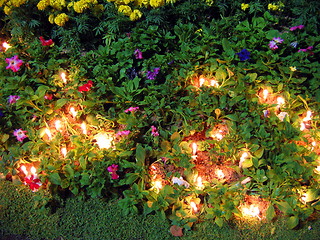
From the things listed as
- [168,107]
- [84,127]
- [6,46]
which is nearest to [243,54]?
[168,107]

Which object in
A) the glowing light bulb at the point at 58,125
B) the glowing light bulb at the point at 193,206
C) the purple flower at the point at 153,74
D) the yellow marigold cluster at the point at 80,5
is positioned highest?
the yellow marigold cluster at the point at 80,5

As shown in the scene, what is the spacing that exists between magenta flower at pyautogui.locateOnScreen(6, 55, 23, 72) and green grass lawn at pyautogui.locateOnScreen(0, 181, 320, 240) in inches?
56.5

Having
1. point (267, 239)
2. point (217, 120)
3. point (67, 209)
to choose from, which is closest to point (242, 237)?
point (267, 239)

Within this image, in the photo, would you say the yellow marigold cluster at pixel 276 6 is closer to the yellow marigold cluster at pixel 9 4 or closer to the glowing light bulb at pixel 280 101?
the glowing light bulb at pixel 280 101

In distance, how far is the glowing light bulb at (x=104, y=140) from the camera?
3.59 metres

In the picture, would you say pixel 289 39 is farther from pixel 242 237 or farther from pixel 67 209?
pixel 67 209

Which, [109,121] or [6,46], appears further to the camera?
[6,46]

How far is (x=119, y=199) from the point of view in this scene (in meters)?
3.46

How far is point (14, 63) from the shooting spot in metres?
4.04

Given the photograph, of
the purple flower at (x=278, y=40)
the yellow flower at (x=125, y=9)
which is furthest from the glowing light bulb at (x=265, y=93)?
the yellow flower at (x=125, y=9)

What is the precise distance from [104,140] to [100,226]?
32.5 inches

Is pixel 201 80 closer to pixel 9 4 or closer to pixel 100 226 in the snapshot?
pixel 100 226

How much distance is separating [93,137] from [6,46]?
2.06 m

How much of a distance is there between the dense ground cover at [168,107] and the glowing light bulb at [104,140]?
0.01 m
